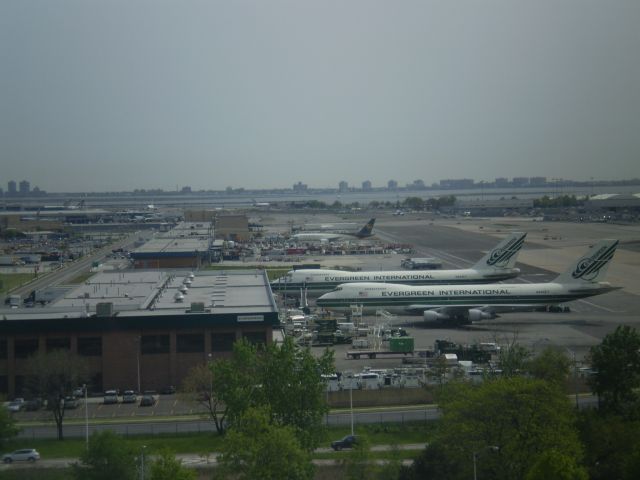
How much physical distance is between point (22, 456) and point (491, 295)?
18.1 meters

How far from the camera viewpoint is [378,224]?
91.1m

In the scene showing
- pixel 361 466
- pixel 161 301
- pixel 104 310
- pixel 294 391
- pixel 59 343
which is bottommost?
pixel 361 466

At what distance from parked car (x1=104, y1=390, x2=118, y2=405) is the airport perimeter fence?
1934 mm

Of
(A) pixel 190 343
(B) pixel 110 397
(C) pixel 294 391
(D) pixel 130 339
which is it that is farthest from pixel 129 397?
(C) pixel 294 391

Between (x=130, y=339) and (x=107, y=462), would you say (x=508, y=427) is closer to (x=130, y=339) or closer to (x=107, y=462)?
(x=107, y=462)

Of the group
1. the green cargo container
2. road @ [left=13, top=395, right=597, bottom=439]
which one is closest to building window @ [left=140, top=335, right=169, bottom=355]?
road @ [left=13, top=395, right=597, bottom=439]

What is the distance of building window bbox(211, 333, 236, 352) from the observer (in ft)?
68.7

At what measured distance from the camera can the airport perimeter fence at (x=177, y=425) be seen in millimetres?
16359

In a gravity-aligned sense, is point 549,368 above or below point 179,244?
below

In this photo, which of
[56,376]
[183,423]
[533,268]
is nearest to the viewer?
[183,423]

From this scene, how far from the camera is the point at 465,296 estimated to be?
93.8 feet

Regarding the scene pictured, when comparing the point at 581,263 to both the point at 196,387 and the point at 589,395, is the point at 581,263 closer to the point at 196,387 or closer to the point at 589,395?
the point at 589,395

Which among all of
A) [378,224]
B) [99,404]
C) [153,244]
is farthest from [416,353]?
[378,224]

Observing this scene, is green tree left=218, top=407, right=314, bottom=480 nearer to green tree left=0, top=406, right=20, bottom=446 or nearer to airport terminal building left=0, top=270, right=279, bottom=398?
green tree left=0, top=406, right=20, bottom=446
